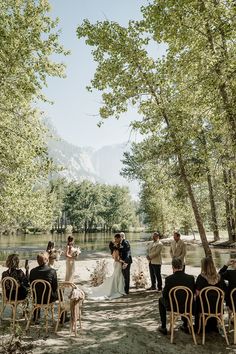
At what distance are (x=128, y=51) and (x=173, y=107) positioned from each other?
2.95 meters

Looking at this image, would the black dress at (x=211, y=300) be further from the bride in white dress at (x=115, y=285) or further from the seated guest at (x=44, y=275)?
the bride in white dress at (x=115, y=285)

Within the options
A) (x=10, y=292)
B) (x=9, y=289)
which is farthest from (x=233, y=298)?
(x=9, y=289)

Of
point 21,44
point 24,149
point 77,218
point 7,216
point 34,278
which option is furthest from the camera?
point 77,218

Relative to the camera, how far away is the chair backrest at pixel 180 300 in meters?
7.96

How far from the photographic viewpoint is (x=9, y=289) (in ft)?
28.7

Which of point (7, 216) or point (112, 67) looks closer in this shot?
point (112, 67)

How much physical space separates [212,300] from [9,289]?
5119 millimetres

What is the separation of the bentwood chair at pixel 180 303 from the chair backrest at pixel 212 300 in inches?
11.8

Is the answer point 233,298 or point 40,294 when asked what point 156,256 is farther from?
point 40,294

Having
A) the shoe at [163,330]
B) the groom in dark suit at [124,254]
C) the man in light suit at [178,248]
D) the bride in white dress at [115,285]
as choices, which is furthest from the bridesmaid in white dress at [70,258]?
the shoe at [163,330]

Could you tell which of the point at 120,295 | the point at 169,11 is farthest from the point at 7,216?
the point at 169,11

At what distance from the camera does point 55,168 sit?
1527 cm

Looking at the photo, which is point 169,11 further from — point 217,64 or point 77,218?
point 77,218

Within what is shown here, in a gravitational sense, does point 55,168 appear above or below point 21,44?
below
